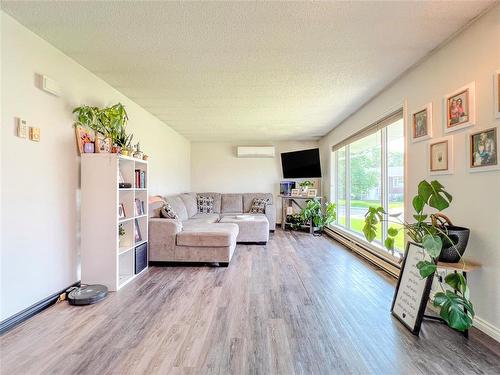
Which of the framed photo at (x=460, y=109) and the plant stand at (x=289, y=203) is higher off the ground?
the framed photo at (x=460, y=109)

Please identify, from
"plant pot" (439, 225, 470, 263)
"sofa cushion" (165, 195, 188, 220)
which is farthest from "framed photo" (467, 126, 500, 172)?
"sofa cushion" (165, 195, 188, 220)

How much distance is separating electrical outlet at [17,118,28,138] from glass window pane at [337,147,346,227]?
481cm

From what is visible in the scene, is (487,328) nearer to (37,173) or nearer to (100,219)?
(100,219)

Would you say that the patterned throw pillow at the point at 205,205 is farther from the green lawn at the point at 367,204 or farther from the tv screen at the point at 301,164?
the green lawn at the point at 367,204

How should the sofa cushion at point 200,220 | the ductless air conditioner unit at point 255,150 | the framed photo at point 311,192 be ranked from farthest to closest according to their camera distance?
the ductless air conditioner unit at point 255,150, the framed photo at point 311,192, the sofa cushion at point 200,220

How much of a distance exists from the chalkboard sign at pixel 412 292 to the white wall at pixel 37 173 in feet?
9.70

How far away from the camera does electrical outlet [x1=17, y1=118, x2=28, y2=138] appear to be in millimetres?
2002

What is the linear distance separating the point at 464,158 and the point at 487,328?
48.6 inches

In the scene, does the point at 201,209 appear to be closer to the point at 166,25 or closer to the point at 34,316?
the point at 34,316

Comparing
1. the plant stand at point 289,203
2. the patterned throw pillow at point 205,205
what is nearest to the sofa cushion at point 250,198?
the plant stand at point 289,203

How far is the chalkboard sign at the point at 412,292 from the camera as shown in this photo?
186cm

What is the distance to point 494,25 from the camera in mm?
1783

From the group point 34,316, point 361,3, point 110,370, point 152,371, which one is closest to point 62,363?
point 110,370

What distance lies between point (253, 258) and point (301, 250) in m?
0.92
